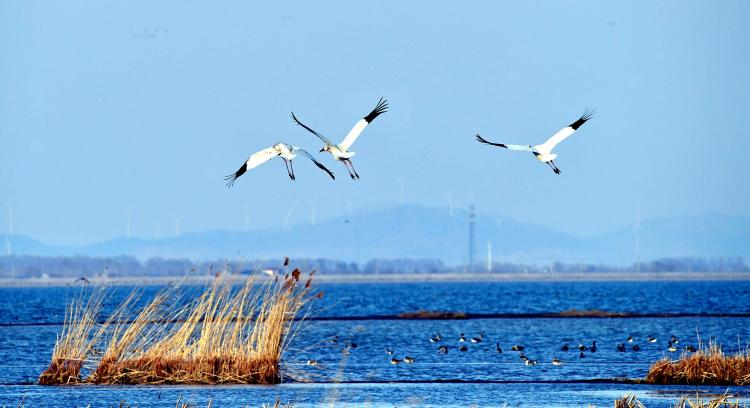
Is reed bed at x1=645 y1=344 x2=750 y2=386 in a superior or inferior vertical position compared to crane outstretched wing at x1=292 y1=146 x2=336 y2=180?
inferior

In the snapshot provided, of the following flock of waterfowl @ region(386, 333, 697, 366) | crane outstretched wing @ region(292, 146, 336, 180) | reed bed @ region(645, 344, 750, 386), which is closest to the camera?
crane outstretched wing @ region(292, 146, 336, 180)

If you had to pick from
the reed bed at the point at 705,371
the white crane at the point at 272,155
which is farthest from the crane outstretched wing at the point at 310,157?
A: the reed bed at the point at 705,371

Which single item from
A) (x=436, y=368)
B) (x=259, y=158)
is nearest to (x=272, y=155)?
(x=259, y=158)

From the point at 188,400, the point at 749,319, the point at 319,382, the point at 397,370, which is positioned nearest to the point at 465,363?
the point at 397,370

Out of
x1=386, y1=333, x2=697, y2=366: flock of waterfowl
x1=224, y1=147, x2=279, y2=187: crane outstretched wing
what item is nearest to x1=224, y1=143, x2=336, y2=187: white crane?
x1=224, y1=147, x2=279, y2=187: crane outstretched wing

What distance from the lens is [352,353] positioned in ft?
131

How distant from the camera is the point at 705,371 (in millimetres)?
26203

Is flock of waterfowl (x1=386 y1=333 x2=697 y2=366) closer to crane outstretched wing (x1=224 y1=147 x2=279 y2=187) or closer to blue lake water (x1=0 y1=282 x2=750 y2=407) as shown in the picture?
blue lake water (x1=0 y1=282 x2=750 y2=407)

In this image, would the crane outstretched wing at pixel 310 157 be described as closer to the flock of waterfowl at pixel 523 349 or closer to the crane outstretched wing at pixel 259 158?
the crane outstretched wing at pixel 259 158

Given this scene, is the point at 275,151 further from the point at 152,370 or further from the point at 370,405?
the point at 152,370

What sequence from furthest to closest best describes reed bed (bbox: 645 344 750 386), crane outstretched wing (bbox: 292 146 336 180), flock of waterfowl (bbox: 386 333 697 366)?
flock of waterfowl (bbox: 386 333 697 366)
reed bed (bbox: 645 344 750 386)
crane outstretched wing (bbox: 292 146 336 180)

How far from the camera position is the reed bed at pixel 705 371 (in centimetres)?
2600

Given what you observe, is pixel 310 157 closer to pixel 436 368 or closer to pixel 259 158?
pixel 259 158

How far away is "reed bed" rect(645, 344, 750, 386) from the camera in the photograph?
26.0m
